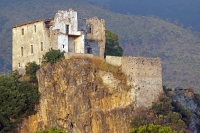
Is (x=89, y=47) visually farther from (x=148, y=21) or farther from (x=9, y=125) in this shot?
(x=148, y=21)

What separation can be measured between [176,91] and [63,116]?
1271cm

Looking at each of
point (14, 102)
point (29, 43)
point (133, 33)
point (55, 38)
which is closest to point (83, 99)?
point (14, 102)

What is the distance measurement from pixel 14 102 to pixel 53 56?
16.0ft

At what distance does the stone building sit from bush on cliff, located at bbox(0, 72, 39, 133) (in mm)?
3247

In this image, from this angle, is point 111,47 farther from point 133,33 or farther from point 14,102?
point 133,33

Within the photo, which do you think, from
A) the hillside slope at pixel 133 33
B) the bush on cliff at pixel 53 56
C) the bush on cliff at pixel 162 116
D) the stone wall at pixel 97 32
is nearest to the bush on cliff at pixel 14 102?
the bush on cliff at pixel 53 56

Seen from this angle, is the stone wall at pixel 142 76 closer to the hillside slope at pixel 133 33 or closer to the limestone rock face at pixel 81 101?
the limestone rock face at pixel 81 101

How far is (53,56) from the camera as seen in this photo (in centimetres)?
7394

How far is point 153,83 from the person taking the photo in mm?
74250

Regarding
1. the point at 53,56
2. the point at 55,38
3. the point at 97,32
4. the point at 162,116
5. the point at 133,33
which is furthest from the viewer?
the point at 133,33

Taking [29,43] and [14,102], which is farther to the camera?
[29,43]

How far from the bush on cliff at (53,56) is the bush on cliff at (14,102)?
8.89ft

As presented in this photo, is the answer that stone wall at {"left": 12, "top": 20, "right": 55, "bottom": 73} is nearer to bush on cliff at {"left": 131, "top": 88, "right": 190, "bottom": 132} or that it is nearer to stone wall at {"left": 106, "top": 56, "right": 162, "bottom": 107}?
stone wall at {"left": 106, "top": 56, "right": 162, "bottom": 107}

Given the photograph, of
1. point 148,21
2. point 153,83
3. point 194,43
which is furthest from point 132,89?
point 148,21
